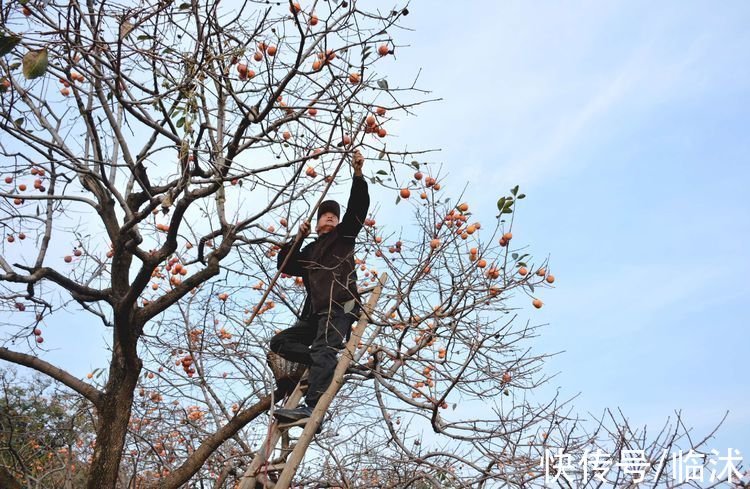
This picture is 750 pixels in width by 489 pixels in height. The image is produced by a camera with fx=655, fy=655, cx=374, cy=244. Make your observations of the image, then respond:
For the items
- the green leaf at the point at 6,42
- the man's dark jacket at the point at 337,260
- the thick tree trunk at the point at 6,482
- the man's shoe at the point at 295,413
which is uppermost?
the man's dark jacket at the point at 337,260

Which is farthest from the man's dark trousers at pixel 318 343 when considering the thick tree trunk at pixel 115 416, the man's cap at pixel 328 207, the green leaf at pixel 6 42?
the green leaf at pixel 6 42

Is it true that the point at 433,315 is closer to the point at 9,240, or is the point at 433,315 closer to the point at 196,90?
the point at 196,90

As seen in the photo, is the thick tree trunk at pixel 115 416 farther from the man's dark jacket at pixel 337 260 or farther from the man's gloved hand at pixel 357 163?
the man's gloved hand at pixel 357 163

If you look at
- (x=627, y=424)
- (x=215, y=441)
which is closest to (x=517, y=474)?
(x=627, y=424)

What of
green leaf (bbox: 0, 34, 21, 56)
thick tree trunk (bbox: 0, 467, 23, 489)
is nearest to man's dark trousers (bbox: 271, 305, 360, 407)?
green leaf (bbox: 0, 34, 21, 56)

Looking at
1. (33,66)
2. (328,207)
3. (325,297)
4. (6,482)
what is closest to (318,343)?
(325,297)

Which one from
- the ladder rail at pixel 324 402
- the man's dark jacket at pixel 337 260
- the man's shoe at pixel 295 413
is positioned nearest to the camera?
the ladder rail at pixel 324 402

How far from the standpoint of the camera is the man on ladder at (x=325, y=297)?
350 cm

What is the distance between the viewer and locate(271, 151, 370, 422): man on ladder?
3498 mm

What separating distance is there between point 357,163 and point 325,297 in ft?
2.58

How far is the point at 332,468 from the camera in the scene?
4312mm

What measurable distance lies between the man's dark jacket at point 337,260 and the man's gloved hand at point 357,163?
3cm

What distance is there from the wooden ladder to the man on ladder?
54 mm

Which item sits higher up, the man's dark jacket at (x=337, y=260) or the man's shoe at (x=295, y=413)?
the man's dark jacket at (x=337, y=260)
